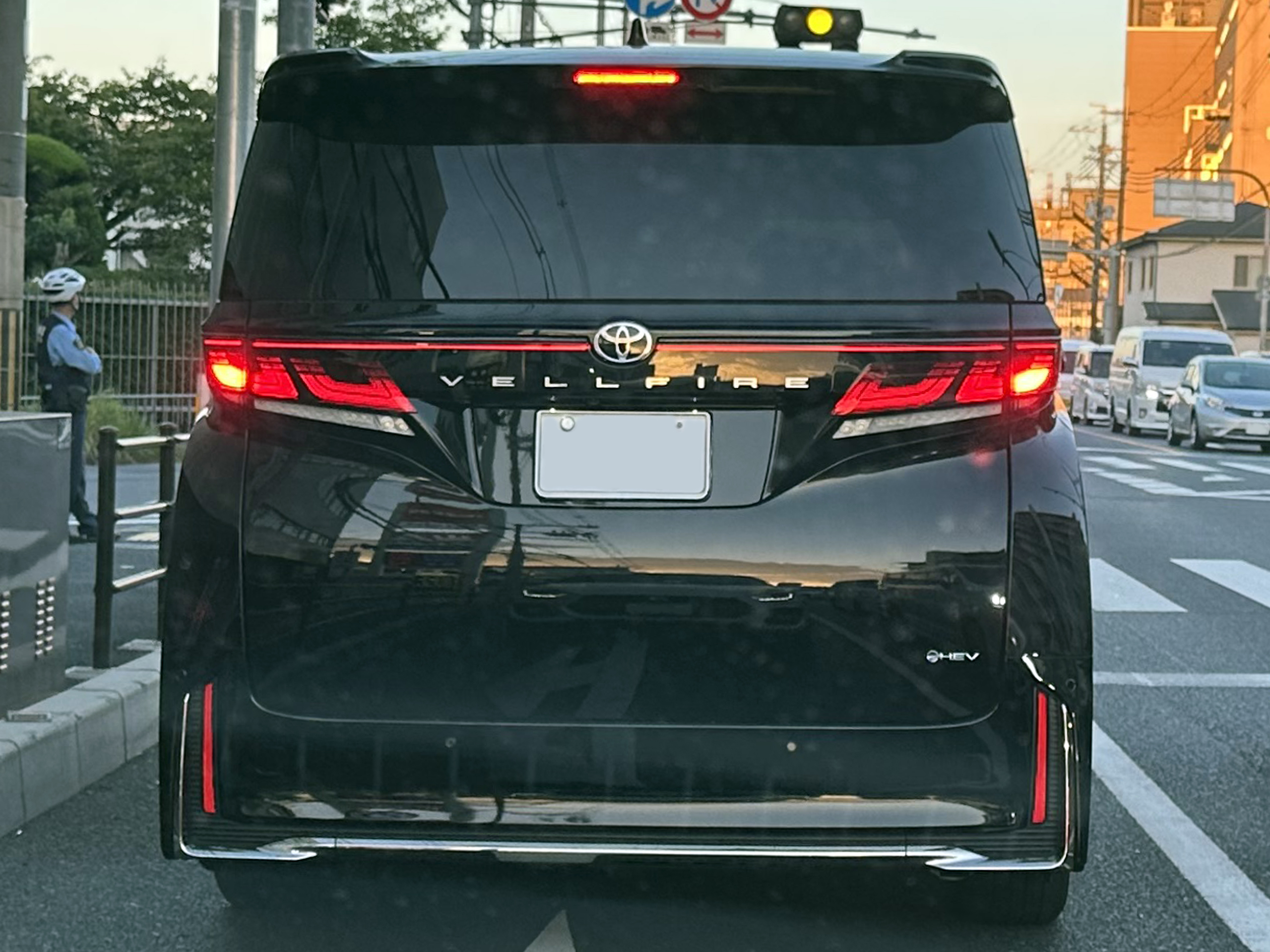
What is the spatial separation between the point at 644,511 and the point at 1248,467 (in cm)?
2546

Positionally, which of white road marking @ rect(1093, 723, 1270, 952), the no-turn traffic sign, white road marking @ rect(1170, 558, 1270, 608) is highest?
the no-turn traffic sign

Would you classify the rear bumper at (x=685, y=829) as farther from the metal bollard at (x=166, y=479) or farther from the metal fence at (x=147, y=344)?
the metal fence at (x=147, y=344)

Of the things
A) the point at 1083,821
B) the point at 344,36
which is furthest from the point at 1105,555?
the point at 344,36

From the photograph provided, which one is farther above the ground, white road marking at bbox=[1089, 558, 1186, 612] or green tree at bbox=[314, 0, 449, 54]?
green tree at bbox=[314, 0, 449, 54]

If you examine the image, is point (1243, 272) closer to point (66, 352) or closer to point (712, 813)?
point (66, 352)

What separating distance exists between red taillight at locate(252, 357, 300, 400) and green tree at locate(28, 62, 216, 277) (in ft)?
142

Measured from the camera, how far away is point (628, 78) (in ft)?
12.1

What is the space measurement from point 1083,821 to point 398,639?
1306mm

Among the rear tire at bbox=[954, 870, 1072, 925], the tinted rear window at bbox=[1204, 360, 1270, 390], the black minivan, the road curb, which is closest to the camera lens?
the black minivan

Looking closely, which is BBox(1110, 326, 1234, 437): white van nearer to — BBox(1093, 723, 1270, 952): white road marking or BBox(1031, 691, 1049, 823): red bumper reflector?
BBox(1093, 723, 1270, 952): white road marking

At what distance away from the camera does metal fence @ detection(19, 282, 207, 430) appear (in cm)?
2244

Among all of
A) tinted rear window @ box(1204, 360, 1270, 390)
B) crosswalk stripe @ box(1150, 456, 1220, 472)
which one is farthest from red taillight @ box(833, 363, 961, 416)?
tinted rear window @ box(1204, 360, 1270, 390)

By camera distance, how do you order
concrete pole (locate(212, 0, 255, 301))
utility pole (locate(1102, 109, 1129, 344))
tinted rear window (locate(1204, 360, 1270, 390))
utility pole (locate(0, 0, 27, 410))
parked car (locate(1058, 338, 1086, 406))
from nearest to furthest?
A: 1. utility pole (locate(0, 0, 27, 410))
2. concrete pole (locate(212, 0, 255, 301))
3. tinted rear window (locate(1204, 360, 1270, 390))
4. parked car (locate(1058, 338, 1086, 406))
5. utility pole (locate(1102, 109, 1129, 344))

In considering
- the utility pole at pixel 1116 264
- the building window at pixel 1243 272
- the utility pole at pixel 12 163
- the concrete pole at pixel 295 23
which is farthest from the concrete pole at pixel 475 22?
the building window at pixel 1243 272
